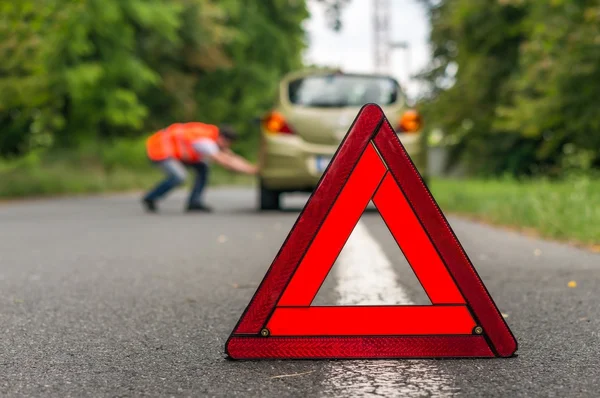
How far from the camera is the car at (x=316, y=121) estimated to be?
1078 centimetres

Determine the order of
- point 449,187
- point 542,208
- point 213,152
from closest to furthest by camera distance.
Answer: point 542,208
point 213,152
point 449,187

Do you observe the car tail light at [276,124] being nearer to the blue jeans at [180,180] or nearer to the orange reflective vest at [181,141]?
the orange reflective vest at [181,141]

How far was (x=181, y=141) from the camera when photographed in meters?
12.9

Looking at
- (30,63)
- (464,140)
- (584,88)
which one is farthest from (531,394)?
(464,140)

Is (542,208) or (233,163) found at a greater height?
(542,208)

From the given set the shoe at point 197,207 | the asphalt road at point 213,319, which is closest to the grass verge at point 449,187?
the asphalt road at point 213,319

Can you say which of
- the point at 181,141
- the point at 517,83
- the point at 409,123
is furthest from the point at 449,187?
the point at 181,141

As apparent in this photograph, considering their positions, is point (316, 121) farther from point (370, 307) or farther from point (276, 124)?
point (370, 307)

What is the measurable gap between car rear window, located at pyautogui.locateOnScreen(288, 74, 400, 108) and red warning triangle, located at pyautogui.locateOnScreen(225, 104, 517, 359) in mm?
7881

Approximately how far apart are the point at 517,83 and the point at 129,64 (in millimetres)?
11164

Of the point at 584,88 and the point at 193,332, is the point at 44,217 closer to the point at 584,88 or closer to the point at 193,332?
the point at 584,88

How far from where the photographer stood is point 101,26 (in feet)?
67.8

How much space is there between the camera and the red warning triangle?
120 inches

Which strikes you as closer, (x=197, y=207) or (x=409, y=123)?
(x=409, y=123)
